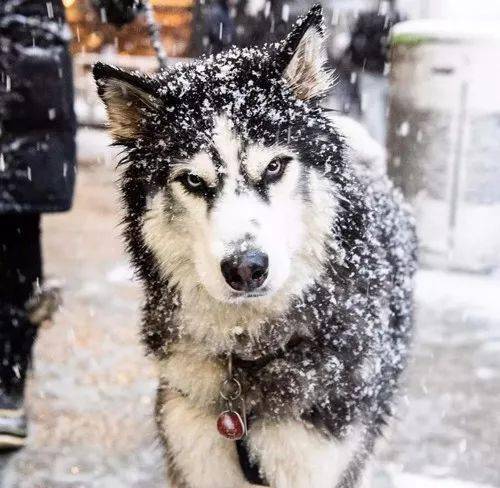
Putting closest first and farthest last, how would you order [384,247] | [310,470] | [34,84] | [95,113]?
1. [310,470]
2. [384,247]
3. [34,84]
4. [95,113]

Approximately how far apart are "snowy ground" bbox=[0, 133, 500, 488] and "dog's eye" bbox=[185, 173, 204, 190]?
39.3 inches

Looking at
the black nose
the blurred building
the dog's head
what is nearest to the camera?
the black nose

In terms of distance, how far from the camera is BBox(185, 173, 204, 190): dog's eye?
2164 millimetres

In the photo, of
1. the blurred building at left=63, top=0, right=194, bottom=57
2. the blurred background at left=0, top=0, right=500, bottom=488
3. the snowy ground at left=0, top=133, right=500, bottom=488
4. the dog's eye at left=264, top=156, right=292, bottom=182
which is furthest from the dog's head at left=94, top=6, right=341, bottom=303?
the blurred building at left=63, top=0, right=194, bottom=57

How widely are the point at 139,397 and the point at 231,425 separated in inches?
61.9

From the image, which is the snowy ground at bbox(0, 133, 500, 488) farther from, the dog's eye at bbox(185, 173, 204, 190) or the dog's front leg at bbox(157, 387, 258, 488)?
the dog's eye at bbox(185, 173, 204, 190)

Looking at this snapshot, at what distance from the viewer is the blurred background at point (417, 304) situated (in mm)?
3117

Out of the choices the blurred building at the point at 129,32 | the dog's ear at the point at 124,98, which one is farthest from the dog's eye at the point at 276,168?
the blurred building at the point at 129,32

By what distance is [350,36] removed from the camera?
30.8 ft

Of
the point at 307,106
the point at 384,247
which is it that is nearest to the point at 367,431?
the point at 384,247

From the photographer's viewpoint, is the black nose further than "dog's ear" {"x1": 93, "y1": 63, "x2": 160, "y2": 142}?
No

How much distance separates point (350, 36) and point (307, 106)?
7523 mm

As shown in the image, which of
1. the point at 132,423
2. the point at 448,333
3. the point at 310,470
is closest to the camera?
the point at 310,470

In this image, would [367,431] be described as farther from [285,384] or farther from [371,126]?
[371,126]
